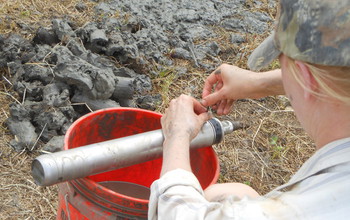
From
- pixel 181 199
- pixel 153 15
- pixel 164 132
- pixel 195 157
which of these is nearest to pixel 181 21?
pixel 153 15

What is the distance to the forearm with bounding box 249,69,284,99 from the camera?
6.89 ft

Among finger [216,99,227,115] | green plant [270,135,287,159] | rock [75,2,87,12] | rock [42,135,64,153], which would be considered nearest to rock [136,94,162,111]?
rock [42,135,64,153]

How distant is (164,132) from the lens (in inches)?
73.2

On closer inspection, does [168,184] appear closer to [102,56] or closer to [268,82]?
[268,82]

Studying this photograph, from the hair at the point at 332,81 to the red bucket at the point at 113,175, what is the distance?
70 cm

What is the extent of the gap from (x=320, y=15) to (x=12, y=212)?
193 cm

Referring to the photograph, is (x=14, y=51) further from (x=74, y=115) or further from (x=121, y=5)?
(x=121, y=5)

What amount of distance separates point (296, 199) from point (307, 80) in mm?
315

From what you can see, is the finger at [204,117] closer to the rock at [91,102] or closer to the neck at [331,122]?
the neck at [331,122]

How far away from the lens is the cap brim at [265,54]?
1515mm

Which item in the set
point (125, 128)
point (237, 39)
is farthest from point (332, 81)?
point (237, 39)

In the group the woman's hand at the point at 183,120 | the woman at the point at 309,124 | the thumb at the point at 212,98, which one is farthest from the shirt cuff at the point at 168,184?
the thumb at the point at 212,98

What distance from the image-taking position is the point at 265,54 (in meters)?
1.57

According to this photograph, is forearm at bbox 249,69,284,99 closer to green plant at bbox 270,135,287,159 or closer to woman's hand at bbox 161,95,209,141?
woman's hand at bbox 161,95,209,141
